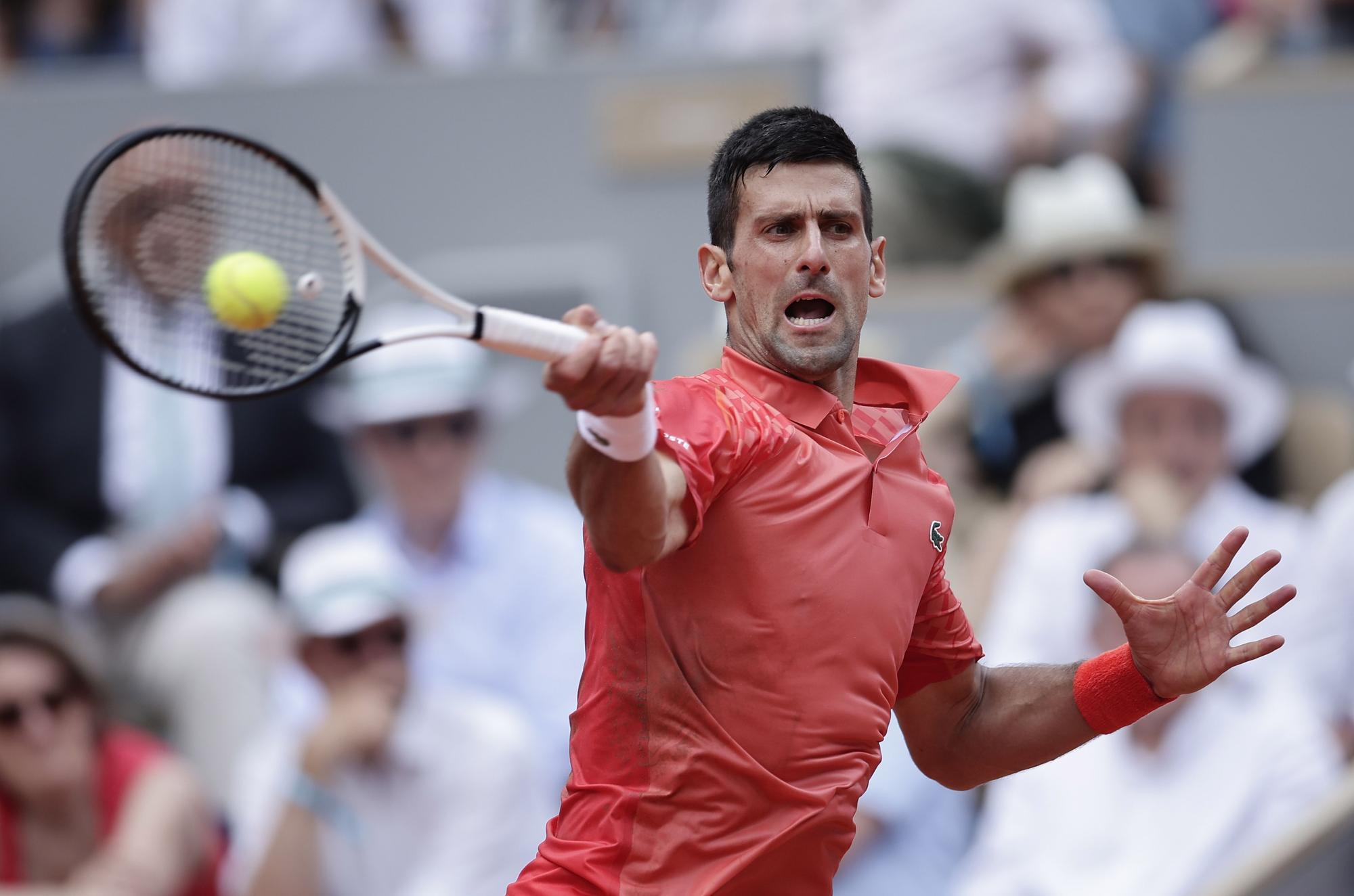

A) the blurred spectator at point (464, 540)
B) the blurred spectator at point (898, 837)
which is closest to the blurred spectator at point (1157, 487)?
the blurred spectator at point (898, 837)

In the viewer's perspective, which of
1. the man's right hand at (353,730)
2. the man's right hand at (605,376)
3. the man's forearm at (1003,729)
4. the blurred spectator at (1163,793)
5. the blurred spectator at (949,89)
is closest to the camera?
the man's right hand at (605,376)

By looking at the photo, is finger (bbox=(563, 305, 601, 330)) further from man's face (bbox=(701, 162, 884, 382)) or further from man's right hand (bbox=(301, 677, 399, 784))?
man's right hand (bbox=(301, 677, 399, 784))

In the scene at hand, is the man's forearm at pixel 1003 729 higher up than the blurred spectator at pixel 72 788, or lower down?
higher up

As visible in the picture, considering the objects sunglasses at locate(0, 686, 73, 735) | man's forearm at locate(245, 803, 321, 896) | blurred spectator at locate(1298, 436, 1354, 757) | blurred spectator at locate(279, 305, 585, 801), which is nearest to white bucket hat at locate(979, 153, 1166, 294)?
blurred spectator at locate(1298, 436, 1354, 757)

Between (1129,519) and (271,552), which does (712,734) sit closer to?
(1129,519)

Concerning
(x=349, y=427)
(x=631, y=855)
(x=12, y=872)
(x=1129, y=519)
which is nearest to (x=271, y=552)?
(x=349, y=427)

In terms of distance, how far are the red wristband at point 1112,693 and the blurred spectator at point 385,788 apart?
94.8 inches

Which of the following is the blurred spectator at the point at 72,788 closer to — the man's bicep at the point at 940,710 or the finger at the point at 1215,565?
the man's bicep at the point at 940,710

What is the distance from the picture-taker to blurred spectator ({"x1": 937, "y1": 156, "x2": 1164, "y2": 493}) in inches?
223

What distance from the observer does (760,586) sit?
7.34 ft

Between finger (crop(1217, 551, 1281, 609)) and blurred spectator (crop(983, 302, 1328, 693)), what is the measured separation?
7.60ft

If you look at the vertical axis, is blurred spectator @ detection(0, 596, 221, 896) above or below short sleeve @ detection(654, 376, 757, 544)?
below

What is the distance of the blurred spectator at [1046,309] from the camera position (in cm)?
565

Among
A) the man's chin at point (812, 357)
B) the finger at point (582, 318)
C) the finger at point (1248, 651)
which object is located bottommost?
the finger at point (1248, 651)
